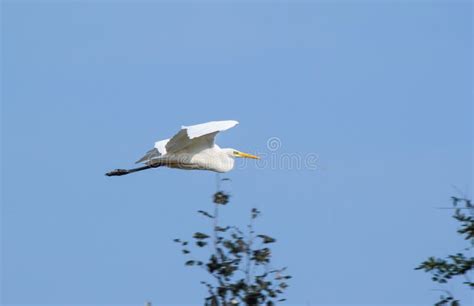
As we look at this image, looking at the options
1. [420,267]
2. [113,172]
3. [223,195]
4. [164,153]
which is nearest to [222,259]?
[223,195]

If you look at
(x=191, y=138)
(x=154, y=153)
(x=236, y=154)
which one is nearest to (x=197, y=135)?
(x=191, y=138)

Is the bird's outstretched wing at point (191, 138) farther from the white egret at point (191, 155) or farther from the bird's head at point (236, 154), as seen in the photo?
the bird's head at point (236, 154)

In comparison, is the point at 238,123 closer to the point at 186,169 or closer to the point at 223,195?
the point at 186,169

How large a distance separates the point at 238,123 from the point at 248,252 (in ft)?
15.2

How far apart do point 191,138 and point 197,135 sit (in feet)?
0.32

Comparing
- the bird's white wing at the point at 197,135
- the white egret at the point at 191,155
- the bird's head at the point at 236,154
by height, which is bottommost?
the bird's white wing at the point at 197,135

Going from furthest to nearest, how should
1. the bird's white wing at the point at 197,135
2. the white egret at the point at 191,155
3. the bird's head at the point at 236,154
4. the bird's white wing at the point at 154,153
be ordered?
the bird's head at the point at 236,154
the bird's white wing at the point at 154,153
the white egret at the point at 191,155
the bird's white wing at the point at 197,135

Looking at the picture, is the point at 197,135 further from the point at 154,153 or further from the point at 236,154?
the point at 236,154

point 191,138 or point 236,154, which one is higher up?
point 236,154

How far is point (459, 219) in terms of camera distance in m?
7.33

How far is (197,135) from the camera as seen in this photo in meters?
10.4

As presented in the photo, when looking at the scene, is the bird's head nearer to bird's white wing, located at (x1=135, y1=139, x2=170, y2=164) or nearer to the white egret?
the white egret

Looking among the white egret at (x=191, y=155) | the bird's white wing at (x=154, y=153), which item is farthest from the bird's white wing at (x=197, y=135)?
the bird's white wing at (x=154, y=153)

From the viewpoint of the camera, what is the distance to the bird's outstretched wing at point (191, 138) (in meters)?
10.5
